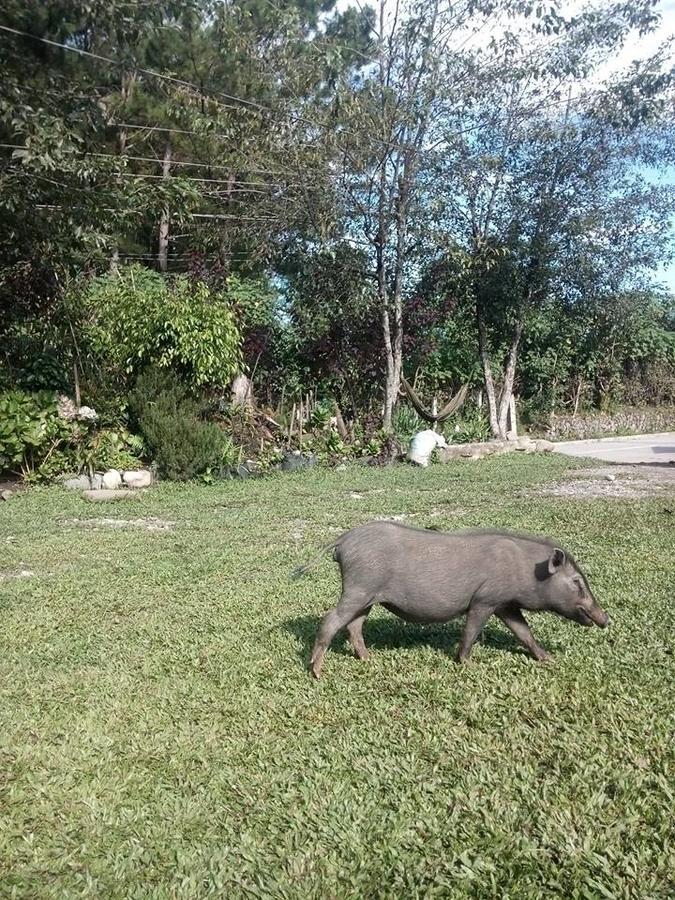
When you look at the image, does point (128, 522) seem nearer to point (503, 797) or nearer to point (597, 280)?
point (503, 797)

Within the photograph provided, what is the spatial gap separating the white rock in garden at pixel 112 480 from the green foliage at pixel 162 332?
93.9 inches

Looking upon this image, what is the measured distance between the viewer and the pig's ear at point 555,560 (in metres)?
4.45

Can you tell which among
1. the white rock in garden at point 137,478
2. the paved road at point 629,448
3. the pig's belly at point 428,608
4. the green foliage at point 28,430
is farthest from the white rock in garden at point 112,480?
the paved road at point 629,448

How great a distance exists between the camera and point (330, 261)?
56.3ft

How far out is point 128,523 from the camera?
9852 millimetres

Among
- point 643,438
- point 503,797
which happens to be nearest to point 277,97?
point 643,438

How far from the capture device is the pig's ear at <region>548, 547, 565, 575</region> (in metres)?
4.45

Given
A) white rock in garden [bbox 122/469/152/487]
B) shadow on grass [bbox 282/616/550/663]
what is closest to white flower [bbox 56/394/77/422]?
white rock in garden [bbox 122/469/152/487]

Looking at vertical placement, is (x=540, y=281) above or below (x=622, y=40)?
below

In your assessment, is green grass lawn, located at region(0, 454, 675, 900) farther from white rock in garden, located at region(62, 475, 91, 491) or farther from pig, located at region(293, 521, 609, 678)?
white rock in garden, located at region(62, 475, 91, 491)

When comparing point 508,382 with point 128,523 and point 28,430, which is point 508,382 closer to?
point 28,430

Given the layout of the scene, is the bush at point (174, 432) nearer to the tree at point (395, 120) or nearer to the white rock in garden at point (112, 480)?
the white rock in garden at point (112, 480)

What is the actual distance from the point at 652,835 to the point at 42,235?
433 inches

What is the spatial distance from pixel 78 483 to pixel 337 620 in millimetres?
9075
